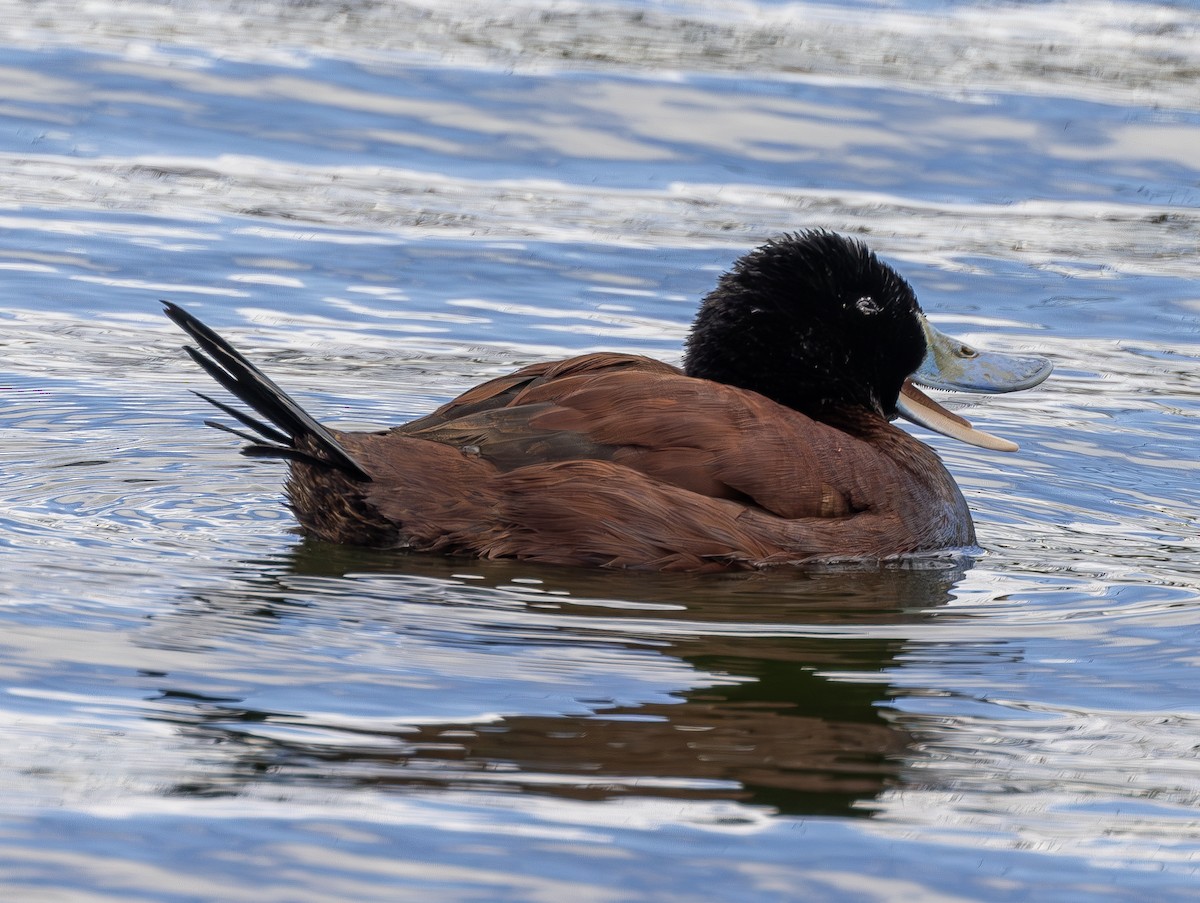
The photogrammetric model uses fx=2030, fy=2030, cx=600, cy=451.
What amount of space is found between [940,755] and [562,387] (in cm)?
187

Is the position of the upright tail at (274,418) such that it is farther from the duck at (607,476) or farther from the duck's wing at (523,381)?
the duck's wing at (523,381)

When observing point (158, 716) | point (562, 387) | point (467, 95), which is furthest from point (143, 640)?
point (467, 95)

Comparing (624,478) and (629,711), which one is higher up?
(624,478)

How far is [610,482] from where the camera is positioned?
5410 millimetres

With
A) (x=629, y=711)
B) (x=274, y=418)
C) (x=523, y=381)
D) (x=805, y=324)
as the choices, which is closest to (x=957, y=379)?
(x=805, y=324)

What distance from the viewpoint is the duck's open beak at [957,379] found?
643 cm

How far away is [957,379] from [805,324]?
684 millimetres

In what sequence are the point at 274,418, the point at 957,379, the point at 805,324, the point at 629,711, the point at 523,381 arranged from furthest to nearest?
1. the point at 957,379
2. the point at 805,324
3. the point at 523,381
4. the point at 274,418
5. the point at 629,711

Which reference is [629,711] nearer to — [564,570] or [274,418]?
[564,570]

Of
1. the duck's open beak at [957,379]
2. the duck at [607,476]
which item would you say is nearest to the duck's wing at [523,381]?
the duck at [607,476]

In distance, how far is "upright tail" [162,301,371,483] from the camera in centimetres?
519

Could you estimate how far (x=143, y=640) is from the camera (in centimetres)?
460

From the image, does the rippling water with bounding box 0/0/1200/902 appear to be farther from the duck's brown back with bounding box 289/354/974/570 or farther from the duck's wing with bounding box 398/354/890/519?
the duck's wing with bounding box 398/354/890/519

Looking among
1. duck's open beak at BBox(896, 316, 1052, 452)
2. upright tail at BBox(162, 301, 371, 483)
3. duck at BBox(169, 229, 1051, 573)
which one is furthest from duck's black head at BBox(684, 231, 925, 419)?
upright tail at BBox(162, 301, 371, 483)
